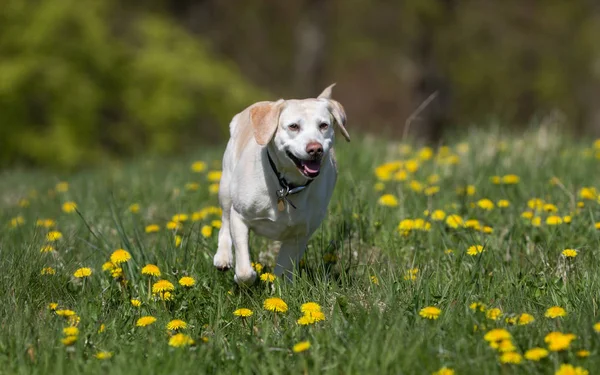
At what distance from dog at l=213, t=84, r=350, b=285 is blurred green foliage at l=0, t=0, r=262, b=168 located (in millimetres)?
12192

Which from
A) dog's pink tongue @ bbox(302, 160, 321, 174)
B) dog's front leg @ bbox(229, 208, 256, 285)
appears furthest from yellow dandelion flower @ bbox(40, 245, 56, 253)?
dog's pink tongue @ bbox(302, 160, 321, 174)

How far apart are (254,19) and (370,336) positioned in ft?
77.3

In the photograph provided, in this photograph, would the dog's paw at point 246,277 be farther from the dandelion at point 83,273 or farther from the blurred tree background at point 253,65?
the blurred tree background at point 253,65

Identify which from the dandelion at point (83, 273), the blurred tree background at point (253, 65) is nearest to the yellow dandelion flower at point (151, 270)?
the dandelion at point (83, 273)

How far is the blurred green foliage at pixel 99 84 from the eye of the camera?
1609 centimetres

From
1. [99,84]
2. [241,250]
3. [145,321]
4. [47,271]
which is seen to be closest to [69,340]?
[145,321]

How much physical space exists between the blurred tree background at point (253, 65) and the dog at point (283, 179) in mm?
7281

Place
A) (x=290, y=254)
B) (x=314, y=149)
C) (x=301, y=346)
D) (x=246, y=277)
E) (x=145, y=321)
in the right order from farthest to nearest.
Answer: (x=290, y=254) → (x=246, y=277) → (x=314, y=149) → (x=145, y=321) → (x=301, y=346)

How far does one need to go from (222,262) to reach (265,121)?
0.83 meters

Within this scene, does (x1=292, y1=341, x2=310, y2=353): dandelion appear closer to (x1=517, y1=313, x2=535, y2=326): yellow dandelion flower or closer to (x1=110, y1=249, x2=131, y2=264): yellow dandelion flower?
(x1=517, y1=313, x2=535, y2=326): yellow dandelion flower

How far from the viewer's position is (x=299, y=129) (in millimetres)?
3826

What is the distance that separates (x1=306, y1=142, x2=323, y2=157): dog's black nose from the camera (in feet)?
12.0

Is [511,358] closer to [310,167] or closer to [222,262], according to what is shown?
[310,167]

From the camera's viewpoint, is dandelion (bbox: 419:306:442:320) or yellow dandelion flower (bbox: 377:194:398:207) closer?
dandelion (bbox: 419:306:442:320)
